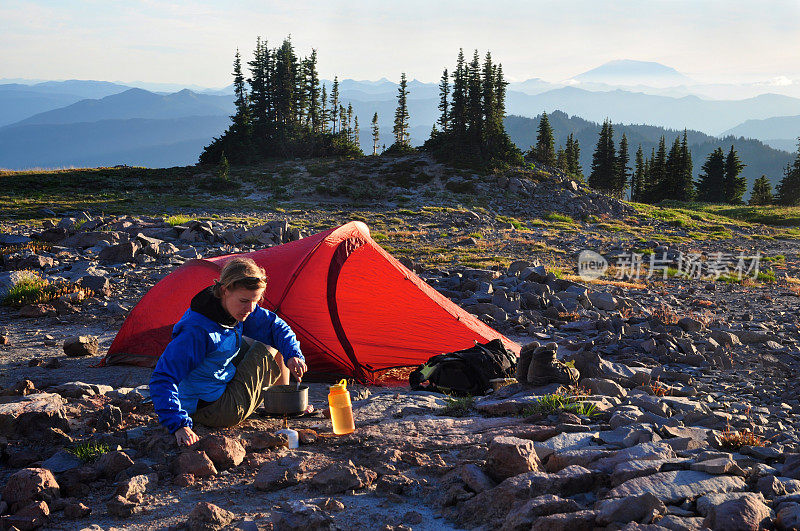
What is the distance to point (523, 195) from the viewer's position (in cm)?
4159

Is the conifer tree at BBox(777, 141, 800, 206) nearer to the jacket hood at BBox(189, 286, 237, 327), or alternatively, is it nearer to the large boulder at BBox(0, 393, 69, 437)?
the jacket hood at BBox(189, 286, 237, 327)

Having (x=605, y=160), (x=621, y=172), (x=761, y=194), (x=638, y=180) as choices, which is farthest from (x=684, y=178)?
(x=638, y=180)

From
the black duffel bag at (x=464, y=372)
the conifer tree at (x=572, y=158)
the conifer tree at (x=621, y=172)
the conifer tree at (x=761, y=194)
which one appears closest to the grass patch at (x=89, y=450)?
the black duffel bag at (x=464, y=372)

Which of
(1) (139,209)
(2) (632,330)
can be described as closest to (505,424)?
(2) (632,330)

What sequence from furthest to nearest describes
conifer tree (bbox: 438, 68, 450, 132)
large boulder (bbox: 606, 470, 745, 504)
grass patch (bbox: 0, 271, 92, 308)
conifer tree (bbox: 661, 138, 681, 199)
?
conifer tree (bbox: 661, 138, 681, 199) < conifer tree (bbox: 438, 68, 450, 132) < grass patch (bbox: 0, 271, 92, 308) < large boulder (bbox: 606, 470, 745, 504)

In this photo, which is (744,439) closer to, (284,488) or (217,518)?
(284,488)

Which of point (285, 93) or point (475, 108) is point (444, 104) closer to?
point (475, 108)

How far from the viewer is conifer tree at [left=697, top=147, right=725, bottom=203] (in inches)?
2751

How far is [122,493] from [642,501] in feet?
9.77

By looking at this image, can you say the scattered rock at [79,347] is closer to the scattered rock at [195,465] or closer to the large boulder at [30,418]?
the large boulder at [30,418]

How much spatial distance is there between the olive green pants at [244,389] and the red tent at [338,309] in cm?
207

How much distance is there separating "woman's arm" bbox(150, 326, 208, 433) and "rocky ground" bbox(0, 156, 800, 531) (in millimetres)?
239

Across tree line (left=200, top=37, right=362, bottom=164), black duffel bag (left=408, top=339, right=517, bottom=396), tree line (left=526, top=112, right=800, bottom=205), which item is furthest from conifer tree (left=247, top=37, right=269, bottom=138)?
black duffel bag (left=408, top=339, right=517, bottom=396)

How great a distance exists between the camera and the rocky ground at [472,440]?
10.8ft
